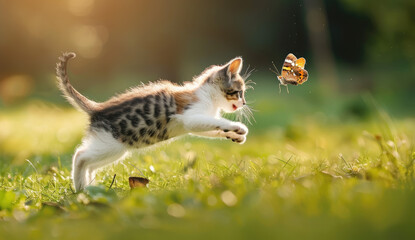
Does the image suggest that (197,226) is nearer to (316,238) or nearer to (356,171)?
(316,238)

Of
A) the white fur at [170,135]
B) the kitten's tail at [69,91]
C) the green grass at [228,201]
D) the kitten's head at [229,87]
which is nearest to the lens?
the green grass at [228,201]

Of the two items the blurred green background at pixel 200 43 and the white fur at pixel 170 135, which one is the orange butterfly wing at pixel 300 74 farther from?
the blurred green background at pixel 200 43

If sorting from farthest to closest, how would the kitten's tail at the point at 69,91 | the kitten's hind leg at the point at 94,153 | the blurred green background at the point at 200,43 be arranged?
the blurred green background at the point at 200,43 → the kitten's tail at the point at 69,91 → the kitten's hind leg at the point at 94,153

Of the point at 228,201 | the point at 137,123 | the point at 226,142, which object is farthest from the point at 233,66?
the point at 226,142

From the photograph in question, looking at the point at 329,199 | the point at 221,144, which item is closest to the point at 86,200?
the point at 329,199

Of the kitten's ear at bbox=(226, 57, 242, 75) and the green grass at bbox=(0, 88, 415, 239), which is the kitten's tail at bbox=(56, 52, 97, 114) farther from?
the kitten's ear at bbox=(226, 57, 242, 75)

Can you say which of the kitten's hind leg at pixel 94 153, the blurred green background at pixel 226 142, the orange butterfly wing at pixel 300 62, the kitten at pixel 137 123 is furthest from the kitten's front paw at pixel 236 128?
the kitten's hind leg at pixel 94 153
